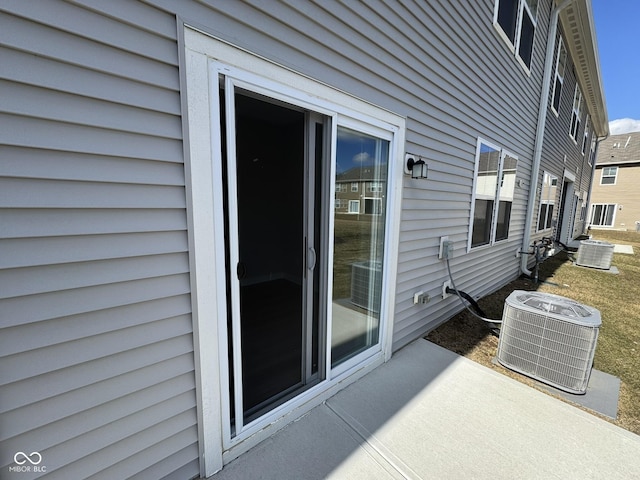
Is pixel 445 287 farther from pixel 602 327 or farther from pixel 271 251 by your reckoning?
pixel 271 251

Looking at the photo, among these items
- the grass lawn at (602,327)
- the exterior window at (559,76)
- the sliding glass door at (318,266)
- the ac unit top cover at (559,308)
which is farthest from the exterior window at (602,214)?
the sliding glass door at (318,266)

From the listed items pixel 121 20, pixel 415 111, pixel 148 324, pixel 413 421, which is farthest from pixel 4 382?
pixel 415 111

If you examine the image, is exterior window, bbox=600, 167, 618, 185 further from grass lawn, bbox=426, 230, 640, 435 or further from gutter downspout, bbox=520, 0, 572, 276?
gutter downspout, bbox=520, 0, 572, 276

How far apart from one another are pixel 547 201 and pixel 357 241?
727 centimetres

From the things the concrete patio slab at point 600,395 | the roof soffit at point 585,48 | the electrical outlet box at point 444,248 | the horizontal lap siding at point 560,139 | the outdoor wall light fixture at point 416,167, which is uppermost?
the roof soffit at point 585,48

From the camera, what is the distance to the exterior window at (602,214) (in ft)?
60.5

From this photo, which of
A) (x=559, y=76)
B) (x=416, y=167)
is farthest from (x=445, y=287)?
(x=559, y=76)

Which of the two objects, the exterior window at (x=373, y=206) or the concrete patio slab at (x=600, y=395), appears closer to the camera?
the concrete patio slab at (x=600, y=395)

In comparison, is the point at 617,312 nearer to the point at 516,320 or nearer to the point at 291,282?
the point at 516,320

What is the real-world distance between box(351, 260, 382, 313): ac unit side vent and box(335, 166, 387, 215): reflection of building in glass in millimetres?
504

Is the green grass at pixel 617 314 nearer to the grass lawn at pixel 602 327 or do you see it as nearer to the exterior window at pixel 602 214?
the grass lawn at pixel 602 327

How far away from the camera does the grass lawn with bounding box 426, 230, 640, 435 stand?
2615mm

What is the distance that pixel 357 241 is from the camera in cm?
249

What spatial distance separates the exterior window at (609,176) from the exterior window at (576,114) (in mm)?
13789
